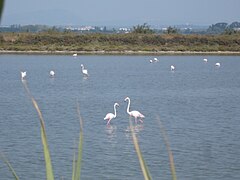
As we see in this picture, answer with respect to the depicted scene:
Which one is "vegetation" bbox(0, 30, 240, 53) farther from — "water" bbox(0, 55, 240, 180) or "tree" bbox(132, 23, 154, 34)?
"water" bbox(0, 55, 240, 180)

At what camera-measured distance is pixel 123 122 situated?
54.5ft

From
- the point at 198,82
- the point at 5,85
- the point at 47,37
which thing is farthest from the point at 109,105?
the point at 47,37

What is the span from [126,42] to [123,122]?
129 feet

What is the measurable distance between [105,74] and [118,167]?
2215 centimetres

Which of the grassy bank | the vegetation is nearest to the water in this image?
the grassy bank

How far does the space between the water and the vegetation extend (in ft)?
57.3

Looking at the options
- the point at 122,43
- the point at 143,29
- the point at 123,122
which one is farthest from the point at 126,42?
the point at 123,122

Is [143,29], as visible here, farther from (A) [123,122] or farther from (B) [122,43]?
(A) [123,122]

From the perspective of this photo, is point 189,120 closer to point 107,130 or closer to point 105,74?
point 107,130

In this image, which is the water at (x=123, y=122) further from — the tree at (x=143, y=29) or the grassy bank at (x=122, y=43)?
the tree at (x=143, y=29)

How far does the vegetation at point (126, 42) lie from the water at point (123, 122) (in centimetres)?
1747

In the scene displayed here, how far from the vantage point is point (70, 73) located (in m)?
34.3

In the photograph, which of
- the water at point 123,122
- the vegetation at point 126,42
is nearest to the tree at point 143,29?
the vegetation at point 126,42

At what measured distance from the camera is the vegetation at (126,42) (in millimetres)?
53156
